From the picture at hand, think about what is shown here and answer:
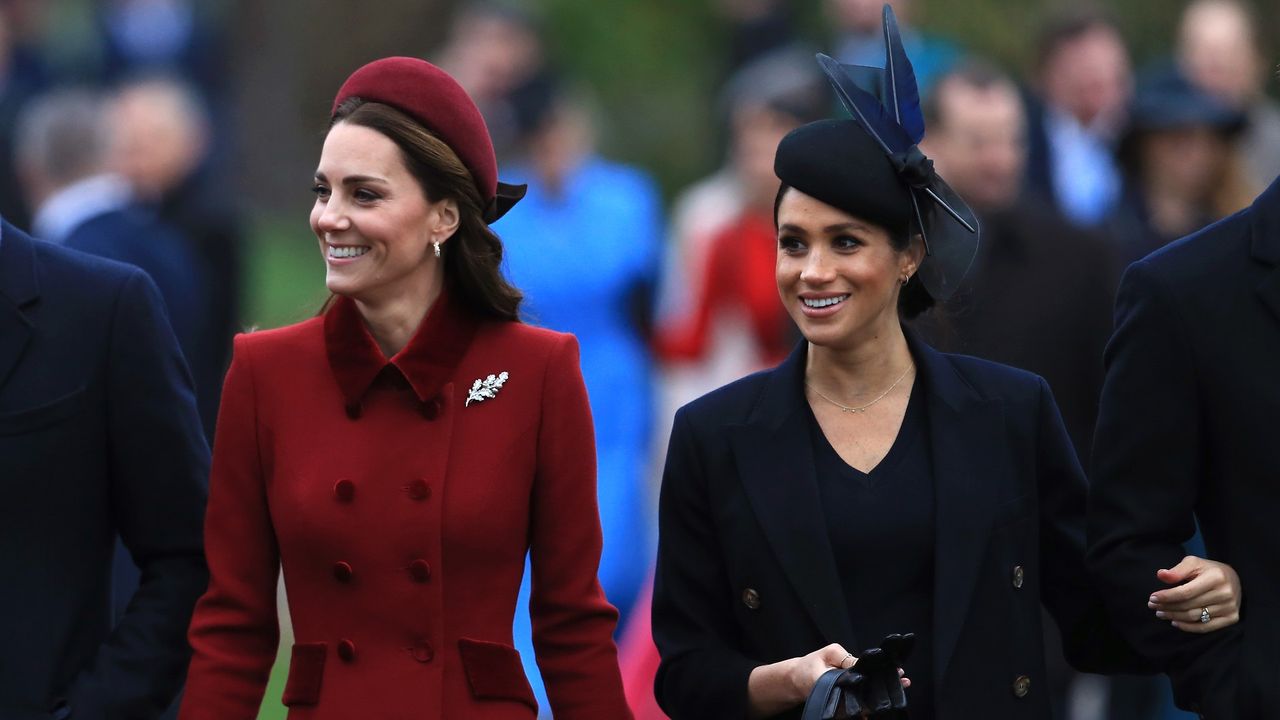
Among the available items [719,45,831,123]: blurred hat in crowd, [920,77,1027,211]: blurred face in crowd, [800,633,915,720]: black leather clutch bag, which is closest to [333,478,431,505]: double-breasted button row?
[800,633,915,720]: black leather clutch bag

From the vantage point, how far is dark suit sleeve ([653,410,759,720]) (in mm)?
5344

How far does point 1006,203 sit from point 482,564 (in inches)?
160

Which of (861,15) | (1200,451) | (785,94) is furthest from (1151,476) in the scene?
(861,15)

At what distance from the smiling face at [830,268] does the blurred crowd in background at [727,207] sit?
0.43 m

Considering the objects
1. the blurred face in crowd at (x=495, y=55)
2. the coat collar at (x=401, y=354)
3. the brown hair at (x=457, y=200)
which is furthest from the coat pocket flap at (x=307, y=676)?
the blurred face in crowd at (x=495, y=55)

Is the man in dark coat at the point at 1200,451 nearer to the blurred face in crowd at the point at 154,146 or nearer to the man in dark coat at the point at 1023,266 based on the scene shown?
the man in dark coat at the point at 1023,266

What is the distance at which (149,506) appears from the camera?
5.42m

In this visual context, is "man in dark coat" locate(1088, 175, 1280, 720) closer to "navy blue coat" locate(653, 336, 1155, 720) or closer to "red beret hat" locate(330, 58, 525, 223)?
"navy blue coat" locate(653, 336, 1155, 720)

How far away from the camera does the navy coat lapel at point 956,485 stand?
17.2 feet

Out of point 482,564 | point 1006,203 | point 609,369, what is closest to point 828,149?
point 482,564

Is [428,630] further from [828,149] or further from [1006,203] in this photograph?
[1006,203]

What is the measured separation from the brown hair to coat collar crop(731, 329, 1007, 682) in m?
0.64

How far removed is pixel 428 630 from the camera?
5.33 meters

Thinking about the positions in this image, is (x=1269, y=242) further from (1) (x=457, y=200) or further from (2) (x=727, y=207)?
(2) (x=727, y=207)
